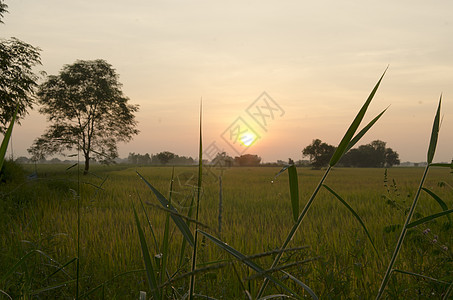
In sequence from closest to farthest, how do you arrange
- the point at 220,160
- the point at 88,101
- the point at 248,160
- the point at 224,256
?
the point at 220,160 → the point at 224,256 → the point at 88,101 → the point at 248,160

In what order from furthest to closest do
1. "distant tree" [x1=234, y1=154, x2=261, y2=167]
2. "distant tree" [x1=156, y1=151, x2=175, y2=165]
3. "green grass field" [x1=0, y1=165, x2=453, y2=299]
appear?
"distant tree" [x1=156, y1=151, x2=175, y2=165]
"distant tree" [x1=234, y1=154, x2=261, y2=167]
"green grass field" [x1=0, y1=165, x2=453, y2=299]

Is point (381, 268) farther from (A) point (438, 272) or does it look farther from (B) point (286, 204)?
(B) point (286, 204)

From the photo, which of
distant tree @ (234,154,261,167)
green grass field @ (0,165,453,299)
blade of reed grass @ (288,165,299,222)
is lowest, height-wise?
green grass field @ (0,165,453,299)

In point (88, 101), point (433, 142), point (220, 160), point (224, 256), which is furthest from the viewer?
point (88, 101)

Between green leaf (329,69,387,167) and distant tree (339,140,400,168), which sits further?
distant tree (339,140,400,168)

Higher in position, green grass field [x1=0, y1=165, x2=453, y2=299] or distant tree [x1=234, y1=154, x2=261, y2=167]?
distant tree [x1=234, y1=154, x2=261, y2=167]

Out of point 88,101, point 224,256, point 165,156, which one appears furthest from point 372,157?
point 224,256

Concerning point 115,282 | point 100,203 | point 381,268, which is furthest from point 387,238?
point 100,203

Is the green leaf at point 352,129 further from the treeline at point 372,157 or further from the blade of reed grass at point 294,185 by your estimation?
the treeline at point 372,157

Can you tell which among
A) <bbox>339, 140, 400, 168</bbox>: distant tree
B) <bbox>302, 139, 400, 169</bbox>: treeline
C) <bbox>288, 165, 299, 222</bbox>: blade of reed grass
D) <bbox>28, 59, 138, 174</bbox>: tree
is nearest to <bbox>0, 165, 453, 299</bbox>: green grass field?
<bbox>288, 165, 299, 222</bbox>: blade of reed grass

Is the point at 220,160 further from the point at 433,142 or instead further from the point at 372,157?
the point at 372,157

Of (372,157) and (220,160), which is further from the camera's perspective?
(372,157)

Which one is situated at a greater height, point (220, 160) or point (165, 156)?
point (165, 156)

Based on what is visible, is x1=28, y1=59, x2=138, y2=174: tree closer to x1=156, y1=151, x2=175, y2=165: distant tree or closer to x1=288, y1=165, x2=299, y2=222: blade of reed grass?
x1=288, y1=165, x2=299, y2=222: blade of reed grass
